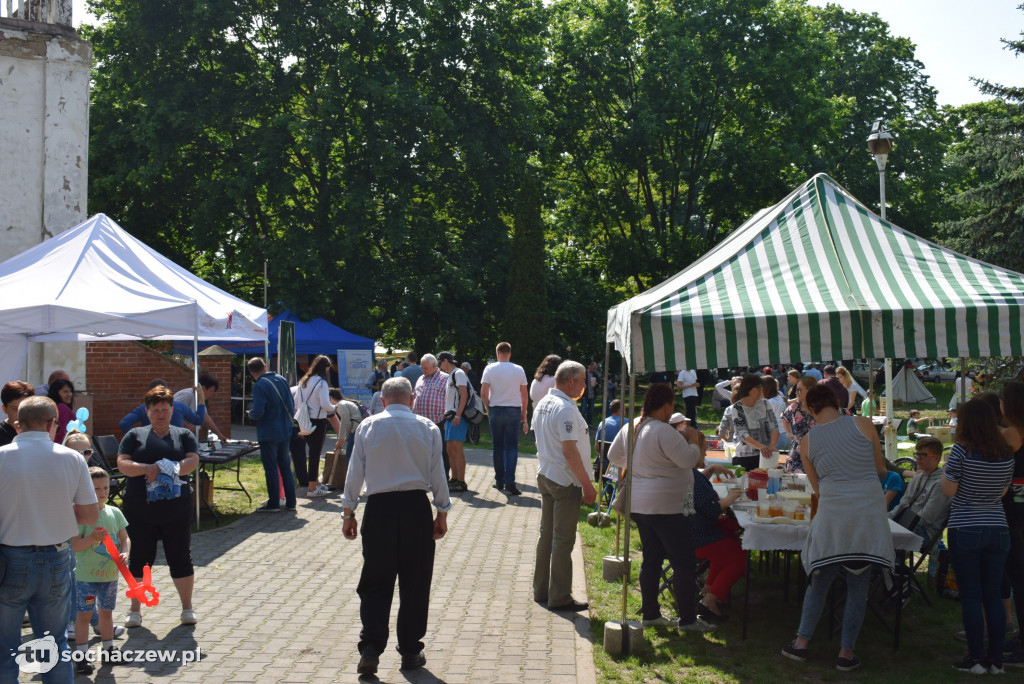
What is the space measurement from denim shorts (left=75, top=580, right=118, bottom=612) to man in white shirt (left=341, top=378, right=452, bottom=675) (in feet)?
5.25

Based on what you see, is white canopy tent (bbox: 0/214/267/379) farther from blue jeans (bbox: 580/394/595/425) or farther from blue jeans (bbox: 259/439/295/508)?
blue jeans (bbox: 580/394/595/425)

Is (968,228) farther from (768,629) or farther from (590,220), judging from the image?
(768,629)

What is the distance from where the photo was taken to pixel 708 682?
5.73 m

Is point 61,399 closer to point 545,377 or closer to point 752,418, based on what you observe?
point 545,377

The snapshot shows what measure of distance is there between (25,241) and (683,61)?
22857mm

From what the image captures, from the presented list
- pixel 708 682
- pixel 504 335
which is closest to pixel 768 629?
pixel 708 682

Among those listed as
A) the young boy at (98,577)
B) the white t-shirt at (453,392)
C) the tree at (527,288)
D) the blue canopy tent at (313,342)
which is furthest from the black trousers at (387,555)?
the tree at (527,288)

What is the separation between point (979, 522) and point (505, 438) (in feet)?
23.9

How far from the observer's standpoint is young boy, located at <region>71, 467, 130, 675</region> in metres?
5.82

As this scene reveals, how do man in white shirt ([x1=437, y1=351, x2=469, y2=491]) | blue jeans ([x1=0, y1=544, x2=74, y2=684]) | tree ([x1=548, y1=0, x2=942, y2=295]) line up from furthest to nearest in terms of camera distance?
tree ([x1=548, y1=0, x2=942, y2=295]) < man in white shirt ([x1=437, y1=351, x2=469, y2=491]) < blue jeans ([x1=0, y1=544, x2=74, y2=684])

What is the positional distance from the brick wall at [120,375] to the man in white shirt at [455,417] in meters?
7.47

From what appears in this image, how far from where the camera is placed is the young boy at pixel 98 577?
5824mm

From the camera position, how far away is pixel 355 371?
23422mm

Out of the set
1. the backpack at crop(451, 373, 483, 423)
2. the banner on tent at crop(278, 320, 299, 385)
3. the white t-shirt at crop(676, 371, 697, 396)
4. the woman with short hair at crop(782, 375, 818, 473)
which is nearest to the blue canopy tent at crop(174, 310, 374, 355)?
the banner on tent at crop(278, 320, 299, 385)
